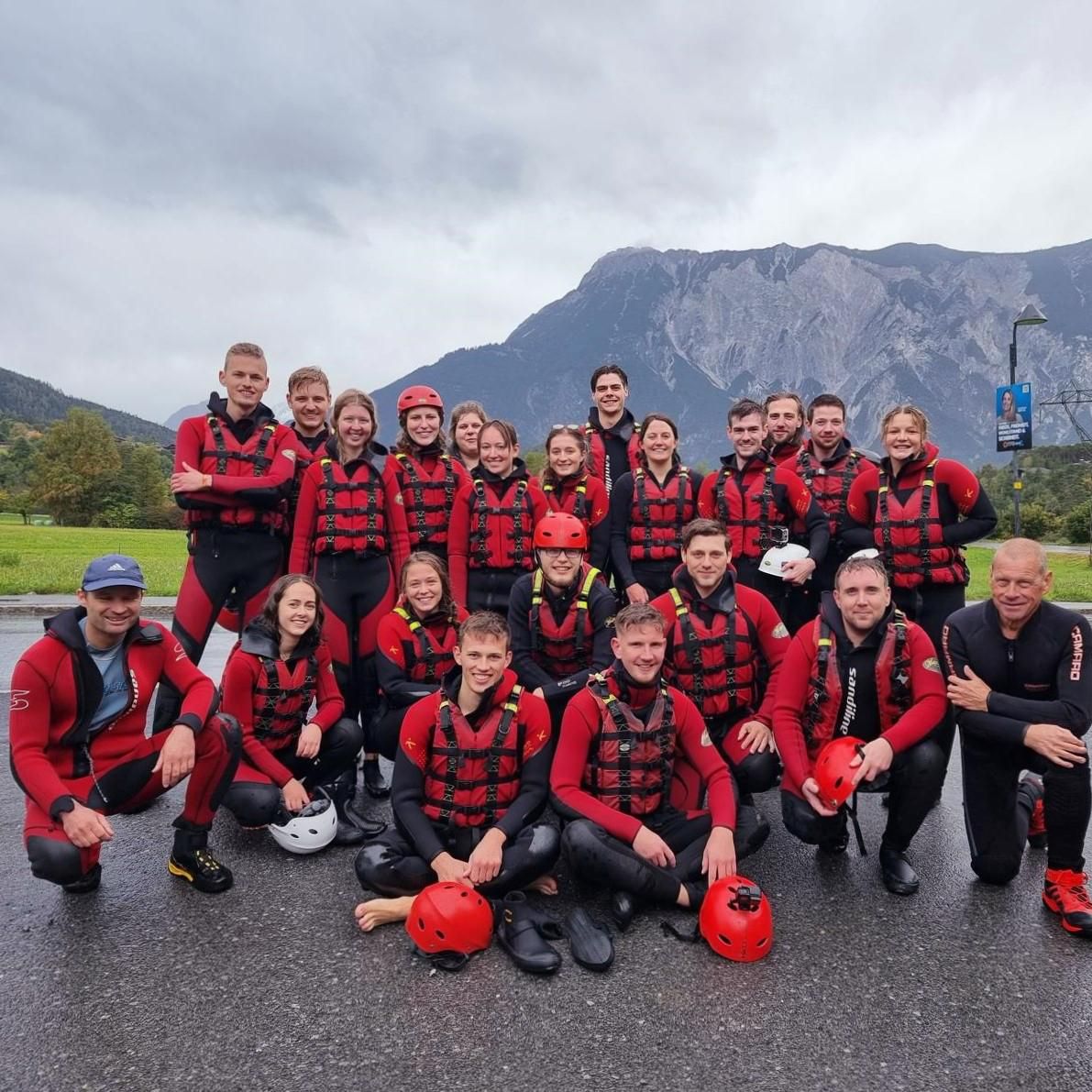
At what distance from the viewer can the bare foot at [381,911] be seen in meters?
3.86

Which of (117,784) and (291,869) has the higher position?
(117,784)

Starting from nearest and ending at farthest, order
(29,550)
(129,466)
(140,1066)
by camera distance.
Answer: (140,1066), (29,550), (129,466)

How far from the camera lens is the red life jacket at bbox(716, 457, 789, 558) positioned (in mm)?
6215

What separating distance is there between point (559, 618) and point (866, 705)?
80.3 inches

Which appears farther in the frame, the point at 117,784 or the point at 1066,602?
the point at 1066,602

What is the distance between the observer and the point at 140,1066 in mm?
→ 2887

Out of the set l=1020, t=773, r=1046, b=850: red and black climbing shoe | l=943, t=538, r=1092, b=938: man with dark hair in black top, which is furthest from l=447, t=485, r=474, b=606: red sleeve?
l=1020, t=773, r=1046, b=850: red and black climbing shoe

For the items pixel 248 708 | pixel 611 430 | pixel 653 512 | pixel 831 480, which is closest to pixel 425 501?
pixel 653 512

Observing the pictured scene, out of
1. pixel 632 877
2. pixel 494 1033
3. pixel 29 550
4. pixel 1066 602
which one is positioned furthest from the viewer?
pixel 29 550

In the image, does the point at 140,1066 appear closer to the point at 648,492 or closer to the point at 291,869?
the point at 291,869

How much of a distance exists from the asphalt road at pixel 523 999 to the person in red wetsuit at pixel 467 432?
12.6 feet

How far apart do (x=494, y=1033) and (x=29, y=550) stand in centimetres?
3593

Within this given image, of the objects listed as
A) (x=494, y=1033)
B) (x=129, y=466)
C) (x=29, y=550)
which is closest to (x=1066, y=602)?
(x=494, y=1033)

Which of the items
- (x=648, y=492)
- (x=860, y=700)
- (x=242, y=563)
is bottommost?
(x=860, y=700)
